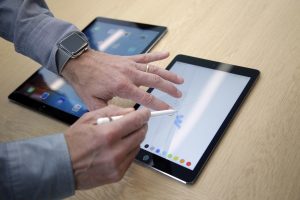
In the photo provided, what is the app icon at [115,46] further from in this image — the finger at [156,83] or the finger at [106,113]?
the finger at [106,113]

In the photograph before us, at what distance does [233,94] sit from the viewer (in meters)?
0.70

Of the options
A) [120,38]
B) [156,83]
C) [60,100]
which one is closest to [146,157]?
[156,83]

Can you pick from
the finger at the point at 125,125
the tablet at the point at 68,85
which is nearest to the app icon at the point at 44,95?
the tablet at the point at 68,85

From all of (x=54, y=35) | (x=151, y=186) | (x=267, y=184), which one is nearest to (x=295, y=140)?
(x=267, y=184)

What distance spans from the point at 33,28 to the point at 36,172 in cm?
43

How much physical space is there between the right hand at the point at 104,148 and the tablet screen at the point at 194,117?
0.08 meters

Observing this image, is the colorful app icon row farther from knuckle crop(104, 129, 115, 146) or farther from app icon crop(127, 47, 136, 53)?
app icon crop(127, 47, 136, 53)

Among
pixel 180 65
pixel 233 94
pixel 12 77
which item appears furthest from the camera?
pixel 12 77

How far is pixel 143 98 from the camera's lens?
73cm

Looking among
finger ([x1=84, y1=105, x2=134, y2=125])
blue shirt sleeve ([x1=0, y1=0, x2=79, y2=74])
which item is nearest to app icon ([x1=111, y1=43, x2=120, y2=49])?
blue shirt sleeve ([x1=0, y1=0, x2=79, y2=74])

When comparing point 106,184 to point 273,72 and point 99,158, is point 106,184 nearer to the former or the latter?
point 99,158

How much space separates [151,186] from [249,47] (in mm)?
371

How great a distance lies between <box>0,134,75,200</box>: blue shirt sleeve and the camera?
0.59m

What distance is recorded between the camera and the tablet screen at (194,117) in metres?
0.65
